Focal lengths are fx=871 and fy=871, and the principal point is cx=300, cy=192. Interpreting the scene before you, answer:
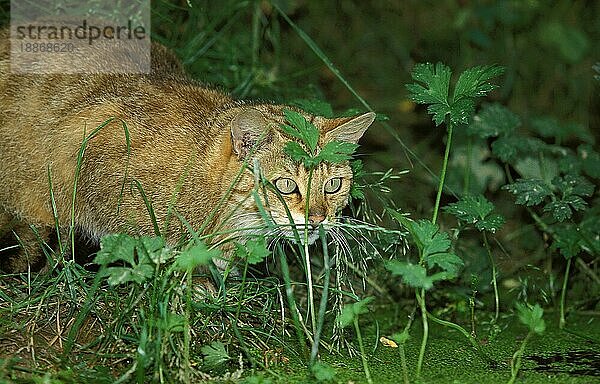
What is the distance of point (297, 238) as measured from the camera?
289cm

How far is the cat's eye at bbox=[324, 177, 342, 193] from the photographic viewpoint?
10.7ft

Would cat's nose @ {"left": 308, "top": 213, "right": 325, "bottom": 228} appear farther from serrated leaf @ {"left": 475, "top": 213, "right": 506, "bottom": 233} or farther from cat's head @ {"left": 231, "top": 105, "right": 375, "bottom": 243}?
serrated leaf @ {"left": 475, "top": 213, "right": 506, "bottom": 233}

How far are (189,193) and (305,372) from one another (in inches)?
33.7

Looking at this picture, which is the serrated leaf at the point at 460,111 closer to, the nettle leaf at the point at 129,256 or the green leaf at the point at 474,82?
the green leaf at the point at 474,82

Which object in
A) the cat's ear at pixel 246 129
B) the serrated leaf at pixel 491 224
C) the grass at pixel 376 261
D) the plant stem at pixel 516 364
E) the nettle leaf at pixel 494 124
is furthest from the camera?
the nettle leaf at pixel 494 124

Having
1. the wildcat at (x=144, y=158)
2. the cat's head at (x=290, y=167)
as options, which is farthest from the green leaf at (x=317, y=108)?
the cat's head at (x=290, y=167)

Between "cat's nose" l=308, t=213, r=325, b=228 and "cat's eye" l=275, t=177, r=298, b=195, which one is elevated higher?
"cat's eye" l=275, t=177, r=298, b=195

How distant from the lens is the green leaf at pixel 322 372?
2.61 metres

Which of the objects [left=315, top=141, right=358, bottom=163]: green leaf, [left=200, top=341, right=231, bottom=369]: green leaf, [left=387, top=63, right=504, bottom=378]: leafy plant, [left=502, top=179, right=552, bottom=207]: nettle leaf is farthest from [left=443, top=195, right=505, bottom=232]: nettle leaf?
[left=200, top=341, right=231, bottom=369]: green leaf

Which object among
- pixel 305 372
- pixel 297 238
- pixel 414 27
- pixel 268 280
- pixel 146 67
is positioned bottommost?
pixel 305 372

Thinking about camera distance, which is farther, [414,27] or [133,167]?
[414,27]

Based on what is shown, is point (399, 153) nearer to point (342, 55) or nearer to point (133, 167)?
point (342, 55)

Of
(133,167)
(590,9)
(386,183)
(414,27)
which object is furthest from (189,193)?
(590,9)

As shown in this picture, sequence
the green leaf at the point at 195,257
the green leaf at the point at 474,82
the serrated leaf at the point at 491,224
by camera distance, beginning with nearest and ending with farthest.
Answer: the green leaf at the point at 195,257 < the green leaf at the point at 474,82 < the serrated leaf at the point at 491,224
